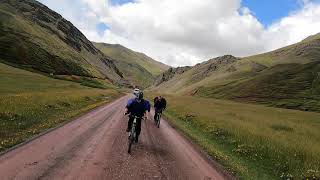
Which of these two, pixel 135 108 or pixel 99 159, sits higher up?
pixel 135 108

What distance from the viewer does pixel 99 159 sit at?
14.2 metres

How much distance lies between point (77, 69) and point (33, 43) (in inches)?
911

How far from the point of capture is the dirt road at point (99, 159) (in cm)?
1186

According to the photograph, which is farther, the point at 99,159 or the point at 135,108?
the point at 135,108

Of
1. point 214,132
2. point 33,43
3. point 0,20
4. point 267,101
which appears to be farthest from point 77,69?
point 214,132

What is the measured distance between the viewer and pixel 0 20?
166 metres

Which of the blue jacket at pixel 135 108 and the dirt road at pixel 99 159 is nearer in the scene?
the dirt road at pixel 99 159

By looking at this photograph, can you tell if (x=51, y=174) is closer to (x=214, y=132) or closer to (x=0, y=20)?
(x=214, y=132)

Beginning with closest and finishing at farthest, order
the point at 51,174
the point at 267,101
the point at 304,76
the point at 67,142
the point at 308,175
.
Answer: the point at 51,174 < the point at 308,175 < the point at 67,142 < the point at 267,101 < the point at 304,76

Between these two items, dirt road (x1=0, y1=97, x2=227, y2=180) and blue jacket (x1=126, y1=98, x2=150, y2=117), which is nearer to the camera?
dirt road (x1=0, y1=97, x2=227, y2=180)

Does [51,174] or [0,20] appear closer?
[51,174]

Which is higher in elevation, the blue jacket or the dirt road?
the blue jacket

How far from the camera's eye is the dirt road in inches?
467

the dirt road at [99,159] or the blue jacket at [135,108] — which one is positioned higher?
the blue jacket at [135,108]
